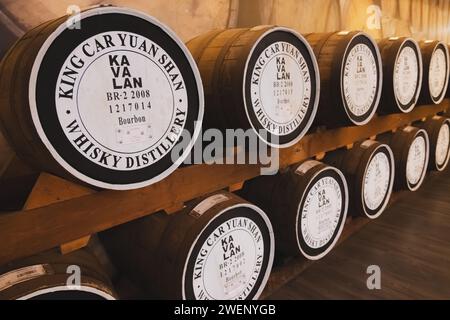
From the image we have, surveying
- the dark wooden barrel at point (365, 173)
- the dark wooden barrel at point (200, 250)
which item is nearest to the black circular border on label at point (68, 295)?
the dark wooden barrel at point (200, 250)

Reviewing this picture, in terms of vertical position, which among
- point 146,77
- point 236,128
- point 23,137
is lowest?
point 236,128

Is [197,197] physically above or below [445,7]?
below

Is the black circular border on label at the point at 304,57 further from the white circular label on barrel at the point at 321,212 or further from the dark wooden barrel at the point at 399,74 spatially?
the dark wooden barrel at the point at 399,74

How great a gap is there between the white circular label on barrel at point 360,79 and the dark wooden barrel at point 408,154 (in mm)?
1073

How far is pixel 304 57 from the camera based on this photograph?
5.87 feet

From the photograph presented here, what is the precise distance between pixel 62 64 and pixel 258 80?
0.87 meters

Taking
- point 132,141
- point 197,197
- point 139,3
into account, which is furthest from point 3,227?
point 139,3

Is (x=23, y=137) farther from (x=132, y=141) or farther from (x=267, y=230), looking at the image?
(x=267, y=230)

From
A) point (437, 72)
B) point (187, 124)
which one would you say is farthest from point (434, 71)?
point (187, 124)

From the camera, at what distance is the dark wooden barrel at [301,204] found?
196 cm

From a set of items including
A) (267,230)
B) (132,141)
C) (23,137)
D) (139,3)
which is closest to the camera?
(23,137)

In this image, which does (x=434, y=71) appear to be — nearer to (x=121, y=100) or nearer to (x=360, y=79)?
(x=360, y=79)

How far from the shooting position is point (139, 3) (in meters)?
1.90

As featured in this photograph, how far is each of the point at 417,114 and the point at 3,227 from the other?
149 inches
